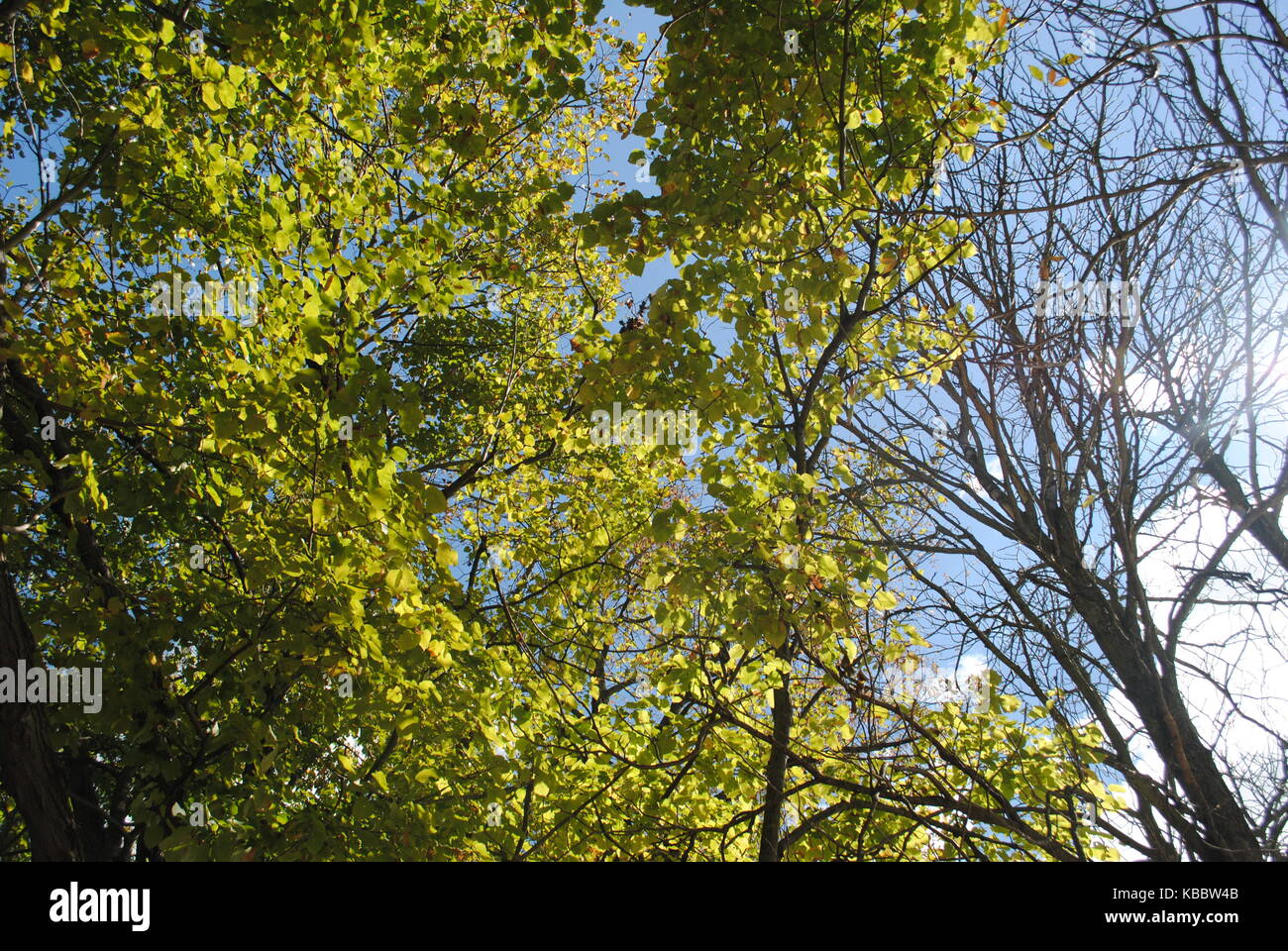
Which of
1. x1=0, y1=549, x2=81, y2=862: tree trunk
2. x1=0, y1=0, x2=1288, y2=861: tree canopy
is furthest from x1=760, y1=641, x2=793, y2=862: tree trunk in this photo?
x1=0, y1=549, x2=81, y2=862: tree trunk

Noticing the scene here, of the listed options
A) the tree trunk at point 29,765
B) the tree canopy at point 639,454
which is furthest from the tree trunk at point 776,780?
the tree trunk at point 29,765

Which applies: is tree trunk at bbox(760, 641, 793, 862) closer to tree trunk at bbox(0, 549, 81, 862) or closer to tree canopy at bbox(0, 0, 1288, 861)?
tree canopy at bbox(0, 0, 1288, 861)

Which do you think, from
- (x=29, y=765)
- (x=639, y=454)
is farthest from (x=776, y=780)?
(x=29, y=765)

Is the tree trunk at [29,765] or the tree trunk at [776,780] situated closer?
the tree trunk at [29,765]

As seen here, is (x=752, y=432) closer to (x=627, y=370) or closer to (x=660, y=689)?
(x=627, y=370)

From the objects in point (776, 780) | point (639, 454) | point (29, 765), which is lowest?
point (776, 780)

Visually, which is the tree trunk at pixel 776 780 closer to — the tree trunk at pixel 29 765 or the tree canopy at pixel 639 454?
the tree canopy at pixel 639 454

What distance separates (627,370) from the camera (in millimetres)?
3381

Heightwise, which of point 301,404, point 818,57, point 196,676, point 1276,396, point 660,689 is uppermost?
point 818,57

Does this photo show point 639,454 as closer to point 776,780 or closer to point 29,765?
point 776,780

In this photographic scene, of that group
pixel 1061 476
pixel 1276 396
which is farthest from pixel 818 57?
pixel 1276 396
